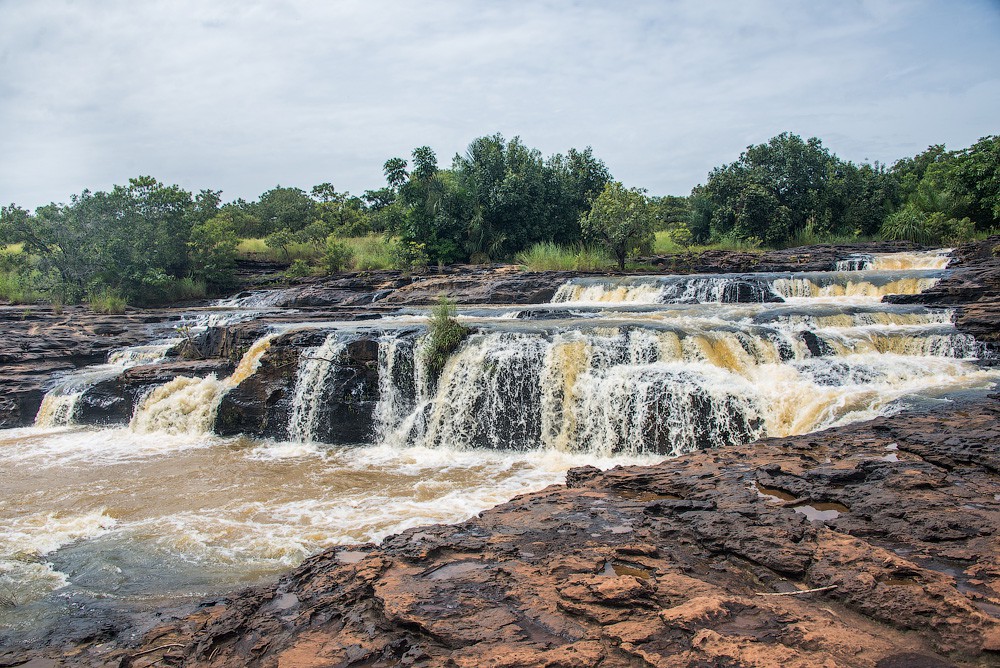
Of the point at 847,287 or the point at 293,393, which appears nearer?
the point at 293,393

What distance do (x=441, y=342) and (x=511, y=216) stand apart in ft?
48.3

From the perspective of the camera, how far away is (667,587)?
2.73 m

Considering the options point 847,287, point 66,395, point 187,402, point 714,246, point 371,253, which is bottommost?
point 187,402

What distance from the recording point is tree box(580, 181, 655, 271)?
19375 mm

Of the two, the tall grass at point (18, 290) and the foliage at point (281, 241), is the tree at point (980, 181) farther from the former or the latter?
the tall grass at point (18, 290)

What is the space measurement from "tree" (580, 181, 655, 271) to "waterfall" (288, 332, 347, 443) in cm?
1153

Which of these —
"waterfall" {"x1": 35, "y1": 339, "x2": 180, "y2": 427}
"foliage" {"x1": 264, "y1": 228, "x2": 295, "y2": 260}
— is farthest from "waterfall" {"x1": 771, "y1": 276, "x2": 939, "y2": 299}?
"foliage" {"x1": 264, "y1": 228, "x2": 295, "y2": 260}

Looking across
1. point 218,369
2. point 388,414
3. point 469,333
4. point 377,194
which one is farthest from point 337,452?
point 377,194

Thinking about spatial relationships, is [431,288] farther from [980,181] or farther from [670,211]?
[670,211]

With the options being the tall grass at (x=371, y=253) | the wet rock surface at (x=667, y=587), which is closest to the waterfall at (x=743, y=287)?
the tall grass at (x=371, y=253)

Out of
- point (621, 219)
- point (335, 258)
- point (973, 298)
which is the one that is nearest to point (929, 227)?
point (621, 219)

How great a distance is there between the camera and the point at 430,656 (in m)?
2.38

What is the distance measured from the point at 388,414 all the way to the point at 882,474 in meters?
6.99

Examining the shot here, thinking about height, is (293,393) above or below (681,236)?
below
